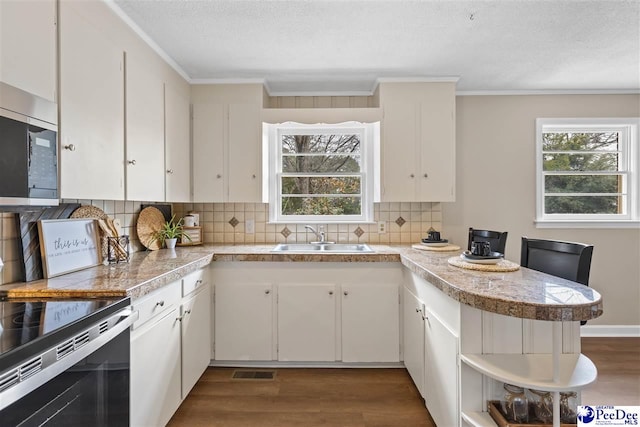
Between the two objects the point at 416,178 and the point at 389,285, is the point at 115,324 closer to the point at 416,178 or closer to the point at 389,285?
the point at 389,285

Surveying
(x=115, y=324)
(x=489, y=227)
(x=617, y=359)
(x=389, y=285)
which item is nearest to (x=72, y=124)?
(x=115, y=324)

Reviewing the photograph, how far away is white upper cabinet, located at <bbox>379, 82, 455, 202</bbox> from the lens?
292cm

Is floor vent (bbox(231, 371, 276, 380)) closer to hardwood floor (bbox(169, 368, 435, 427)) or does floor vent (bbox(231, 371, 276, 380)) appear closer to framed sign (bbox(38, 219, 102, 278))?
hardwood floor (bbox(169, 368, 435, 427))

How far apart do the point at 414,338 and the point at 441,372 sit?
50cm

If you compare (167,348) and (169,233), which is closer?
(167,348)

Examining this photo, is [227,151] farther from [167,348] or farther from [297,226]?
[167,348]

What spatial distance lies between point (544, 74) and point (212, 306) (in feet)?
10.9

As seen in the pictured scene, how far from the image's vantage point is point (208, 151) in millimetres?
2934

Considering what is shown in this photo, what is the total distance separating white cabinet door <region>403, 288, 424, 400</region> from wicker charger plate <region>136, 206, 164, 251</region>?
1.95 meters

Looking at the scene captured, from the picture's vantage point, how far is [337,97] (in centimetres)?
329

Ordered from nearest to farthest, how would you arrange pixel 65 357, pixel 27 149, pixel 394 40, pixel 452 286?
pixel 65 357, pixel 27 149, pixel 452 286, pixel 394 40

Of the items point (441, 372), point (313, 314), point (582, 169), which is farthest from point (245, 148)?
point (582, 169)

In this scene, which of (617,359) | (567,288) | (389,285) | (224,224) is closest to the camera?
(567,288)

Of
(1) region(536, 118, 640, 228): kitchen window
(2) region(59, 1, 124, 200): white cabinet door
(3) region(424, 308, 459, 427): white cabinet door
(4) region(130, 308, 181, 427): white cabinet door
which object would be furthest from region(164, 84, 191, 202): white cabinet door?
(1) region(536, 118, 640, 228): kitchen window
